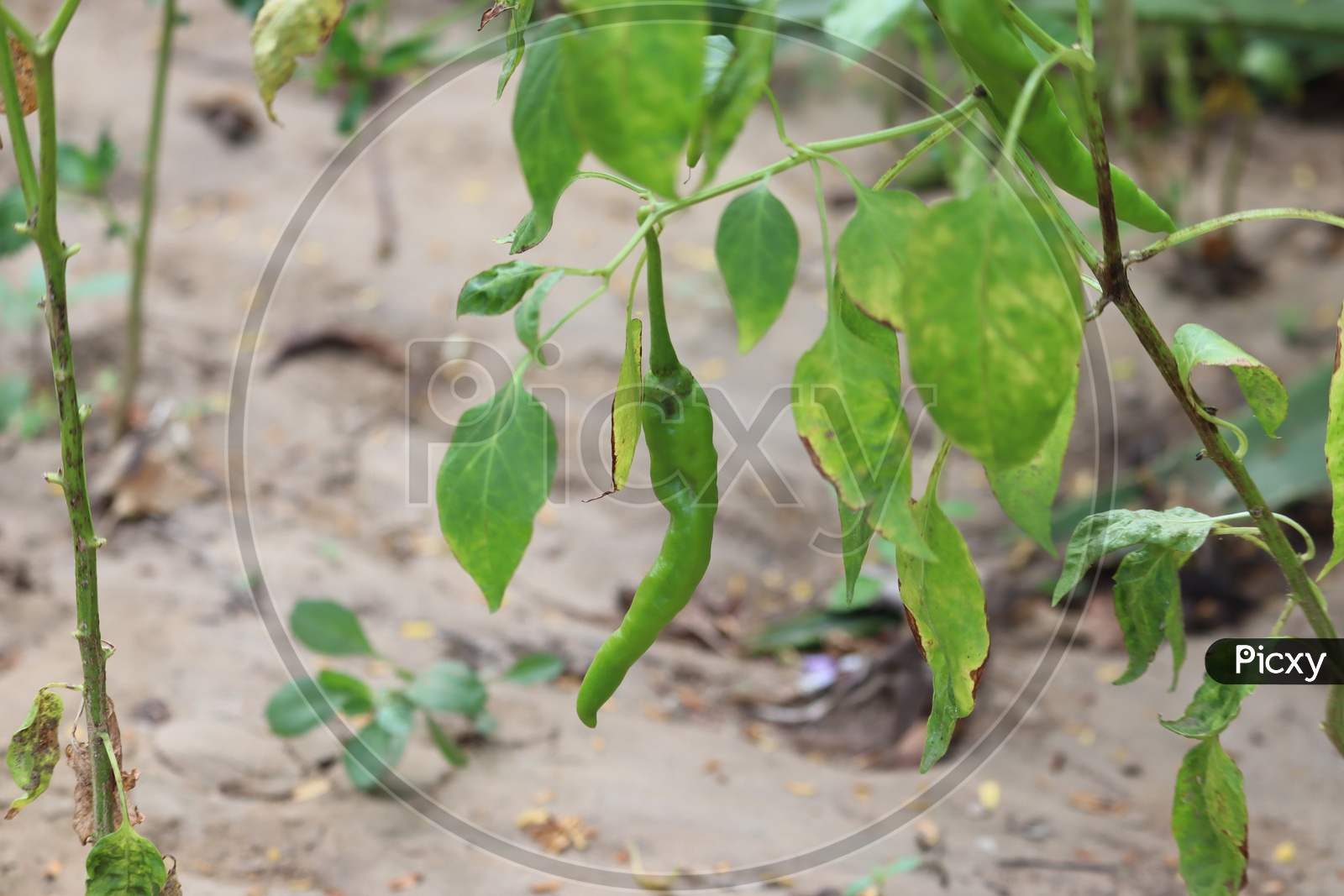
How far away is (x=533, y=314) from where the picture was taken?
0.64m

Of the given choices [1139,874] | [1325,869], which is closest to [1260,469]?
[1325,869]

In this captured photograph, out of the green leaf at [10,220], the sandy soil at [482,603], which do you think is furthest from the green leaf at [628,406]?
the green leaf at [10,220]

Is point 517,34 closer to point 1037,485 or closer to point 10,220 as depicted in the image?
point 1037,485

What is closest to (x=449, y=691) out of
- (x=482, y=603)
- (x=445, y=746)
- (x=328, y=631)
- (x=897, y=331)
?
(x=445, y=746)

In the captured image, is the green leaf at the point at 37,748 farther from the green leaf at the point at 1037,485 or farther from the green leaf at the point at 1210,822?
the green leaf at the point at 1210,822

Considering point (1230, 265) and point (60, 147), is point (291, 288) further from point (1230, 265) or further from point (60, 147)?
point (1230, 265)

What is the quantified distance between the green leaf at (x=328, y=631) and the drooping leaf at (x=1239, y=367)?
41.3 inches

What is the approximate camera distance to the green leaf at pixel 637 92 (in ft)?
1.42

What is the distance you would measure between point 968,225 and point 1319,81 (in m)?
3.77

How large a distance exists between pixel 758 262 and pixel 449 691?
3.04 feet

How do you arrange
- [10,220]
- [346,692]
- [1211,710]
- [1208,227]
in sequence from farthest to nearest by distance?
[10,220], [346,692], [1211,710], [1208,227]

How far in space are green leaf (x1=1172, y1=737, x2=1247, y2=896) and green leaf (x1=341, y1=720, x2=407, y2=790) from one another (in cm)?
86

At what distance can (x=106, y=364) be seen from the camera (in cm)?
229

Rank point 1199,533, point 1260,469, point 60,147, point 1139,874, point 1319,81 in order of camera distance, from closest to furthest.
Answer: point 1199,533, point 1139,874, point 60,147, point 1260,469, point 1319,81
